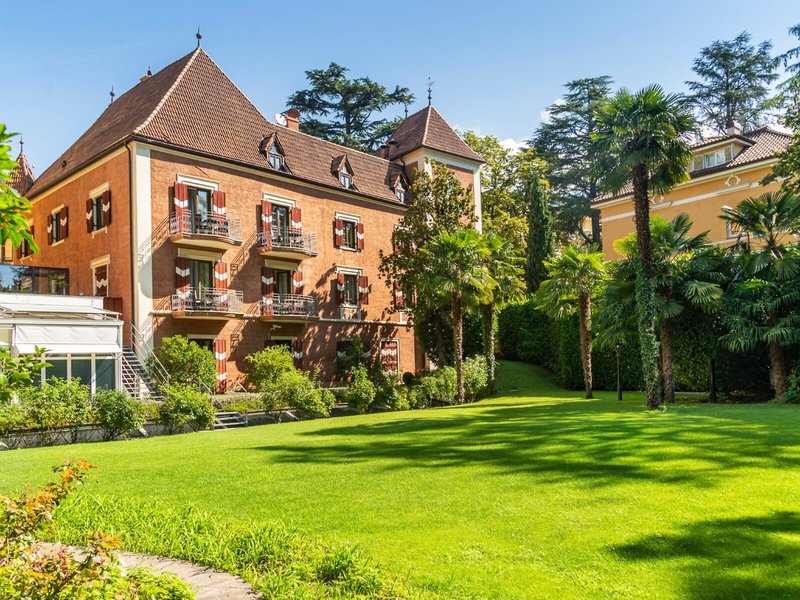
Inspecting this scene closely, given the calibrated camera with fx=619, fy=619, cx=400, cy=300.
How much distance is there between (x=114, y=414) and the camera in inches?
623

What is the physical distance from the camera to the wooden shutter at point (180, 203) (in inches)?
991

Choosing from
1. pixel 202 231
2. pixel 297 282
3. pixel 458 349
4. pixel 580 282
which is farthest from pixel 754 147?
pixel 202 231

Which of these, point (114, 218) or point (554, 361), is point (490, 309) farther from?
point (114, 218)

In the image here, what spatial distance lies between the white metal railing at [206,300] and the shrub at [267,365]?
7.42 feet

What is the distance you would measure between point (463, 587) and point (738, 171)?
38.9m

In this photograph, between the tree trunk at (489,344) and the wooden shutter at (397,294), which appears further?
the wooden shutter at (397,294)

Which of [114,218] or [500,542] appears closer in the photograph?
[500,542]

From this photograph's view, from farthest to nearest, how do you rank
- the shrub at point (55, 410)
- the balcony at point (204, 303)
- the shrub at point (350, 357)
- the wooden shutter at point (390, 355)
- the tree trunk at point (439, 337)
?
1. the wooden shutter at point (390, 355)
2. the tree trunk at point (439, 337)
3. the shrub at point (350, 357)
4. the balcony at point (204, 303)
5. the shrub at point (55, 410)

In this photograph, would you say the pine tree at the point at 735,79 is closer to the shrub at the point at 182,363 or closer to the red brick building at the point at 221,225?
the red brick building at the point at 221,225

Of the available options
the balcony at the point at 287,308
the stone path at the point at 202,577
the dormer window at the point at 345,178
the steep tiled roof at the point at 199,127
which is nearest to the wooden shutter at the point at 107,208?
the steep tiled roof at the point at 199,127

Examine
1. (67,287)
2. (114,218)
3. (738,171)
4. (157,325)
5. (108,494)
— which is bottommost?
(108,494)

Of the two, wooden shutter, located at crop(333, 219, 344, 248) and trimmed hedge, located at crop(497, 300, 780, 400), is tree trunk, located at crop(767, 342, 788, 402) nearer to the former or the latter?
trimmed hedge, located at crop(497, 300, 780, 400)

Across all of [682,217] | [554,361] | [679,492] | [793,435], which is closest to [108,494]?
[679,492]

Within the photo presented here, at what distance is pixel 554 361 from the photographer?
3362 centimetres
